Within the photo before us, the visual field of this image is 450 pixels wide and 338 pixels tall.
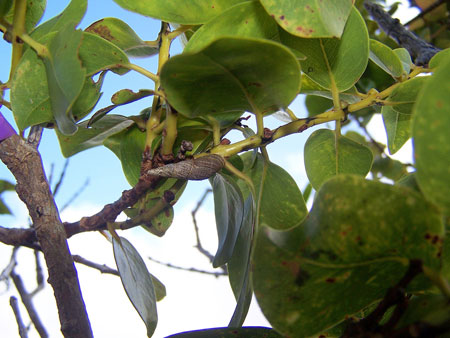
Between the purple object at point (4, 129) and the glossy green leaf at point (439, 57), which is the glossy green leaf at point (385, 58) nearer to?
the glossy green leaf at point (439, 57)

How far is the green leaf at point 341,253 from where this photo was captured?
0.32m

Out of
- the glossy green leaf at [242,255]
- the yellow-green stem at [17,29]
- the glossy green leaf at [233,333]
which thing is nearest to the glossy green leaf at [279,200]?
the glossy green leaf at [242,255]

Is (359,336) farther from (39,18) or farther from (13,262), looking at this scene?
(13,262)

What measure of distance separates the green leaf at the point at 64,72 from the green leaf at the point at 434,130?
0.31 metres

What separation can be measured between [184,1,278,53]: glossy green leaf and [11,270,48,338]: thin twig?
72 cm

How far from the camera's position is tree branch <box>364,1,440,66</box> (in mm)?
1000

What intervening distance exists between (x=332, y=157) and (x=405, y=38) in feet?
2.03

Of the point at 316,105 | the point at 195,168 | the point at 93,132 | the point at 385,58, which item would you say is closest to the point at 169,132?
the point at 195,168

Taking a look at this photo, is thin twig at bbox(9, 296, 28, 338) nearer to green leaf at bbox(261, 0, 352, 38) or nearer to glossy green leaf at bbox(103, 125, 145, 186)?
glossy green leaf at bbox(103, 125, 145, 186)

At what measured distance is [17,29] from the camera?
579mm

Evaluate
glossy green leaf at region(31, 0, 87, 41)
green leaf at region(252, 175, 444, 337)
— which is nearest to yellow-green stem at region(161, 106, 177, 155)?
glossy green leaf at region(31, 0, 87, 41)

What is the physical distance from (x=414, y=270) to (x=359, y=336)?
0.06 m

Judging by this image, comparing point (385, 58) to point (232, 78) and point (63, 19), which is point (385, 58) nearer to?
point (232, 78)

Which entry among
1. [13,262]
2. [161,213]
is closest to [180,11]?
[161,213]
